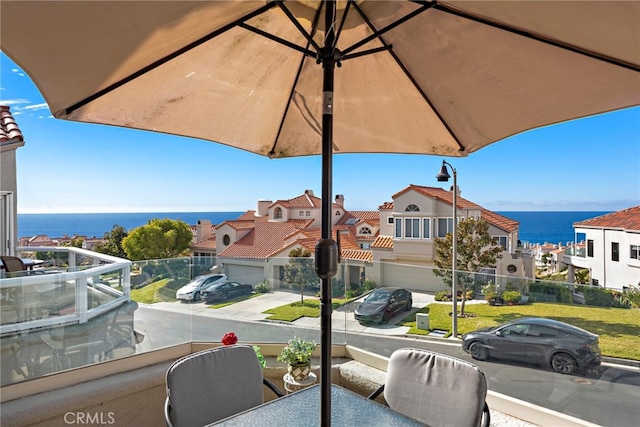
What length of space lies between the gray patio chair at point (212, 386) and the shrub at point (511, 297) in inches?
76.9

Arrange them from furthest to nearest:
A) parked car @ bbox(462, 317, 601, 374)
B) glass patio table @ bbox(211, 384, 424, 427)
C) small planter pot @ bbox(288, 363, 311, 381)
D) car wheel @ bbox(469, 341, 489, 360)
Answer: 1. small planter pot @ bbox(288, 363, 311, 381)
2. car wheel @ bbox(469, 341, 489, 360)
3. parked car @ bbox(462, 317, 601, 374)
4. glass patio table @ bbox(211, 384, 424, 427)

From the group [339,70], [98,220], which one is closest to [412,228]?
[339,70]

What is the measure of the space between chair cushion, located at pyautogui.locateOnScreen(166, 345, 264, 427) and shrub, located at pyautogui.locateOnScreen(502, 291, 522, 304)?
199 centimetres

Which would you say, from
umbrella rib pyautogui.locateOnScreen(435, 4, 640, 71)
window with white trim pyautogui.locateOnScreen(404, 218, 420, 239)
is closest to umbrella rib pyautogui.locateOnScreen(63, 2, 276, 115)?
umbrella rib pyautogui.locateOnScreen(435, 4, 640, 71)

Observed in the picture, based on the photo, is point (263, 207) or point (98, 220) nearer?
point (263, 207)

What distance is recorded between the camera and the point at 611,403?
7.67ft

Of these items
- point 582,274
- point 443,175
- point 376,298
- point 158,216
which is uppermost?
point 158,216

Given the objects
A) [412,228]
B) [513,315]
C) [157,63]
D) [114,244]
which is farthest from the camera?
[114,244]

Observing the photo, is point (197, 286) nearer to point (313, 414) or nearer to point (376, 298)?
point (376, 298)

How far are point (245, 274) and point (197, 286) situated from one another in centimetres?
46

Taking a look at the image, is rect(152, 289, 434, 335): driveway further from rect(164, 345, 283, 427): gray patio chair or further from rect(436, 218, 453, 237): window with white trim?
rect(436, 218, 453, 237): window with white trim

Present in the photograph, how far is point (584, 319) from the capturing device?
8.21ft

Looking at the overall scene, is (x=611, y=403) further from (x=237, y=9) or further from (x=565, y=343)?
(x=237, y=9)

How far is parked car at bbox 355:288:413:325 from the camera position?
11.1 feet
